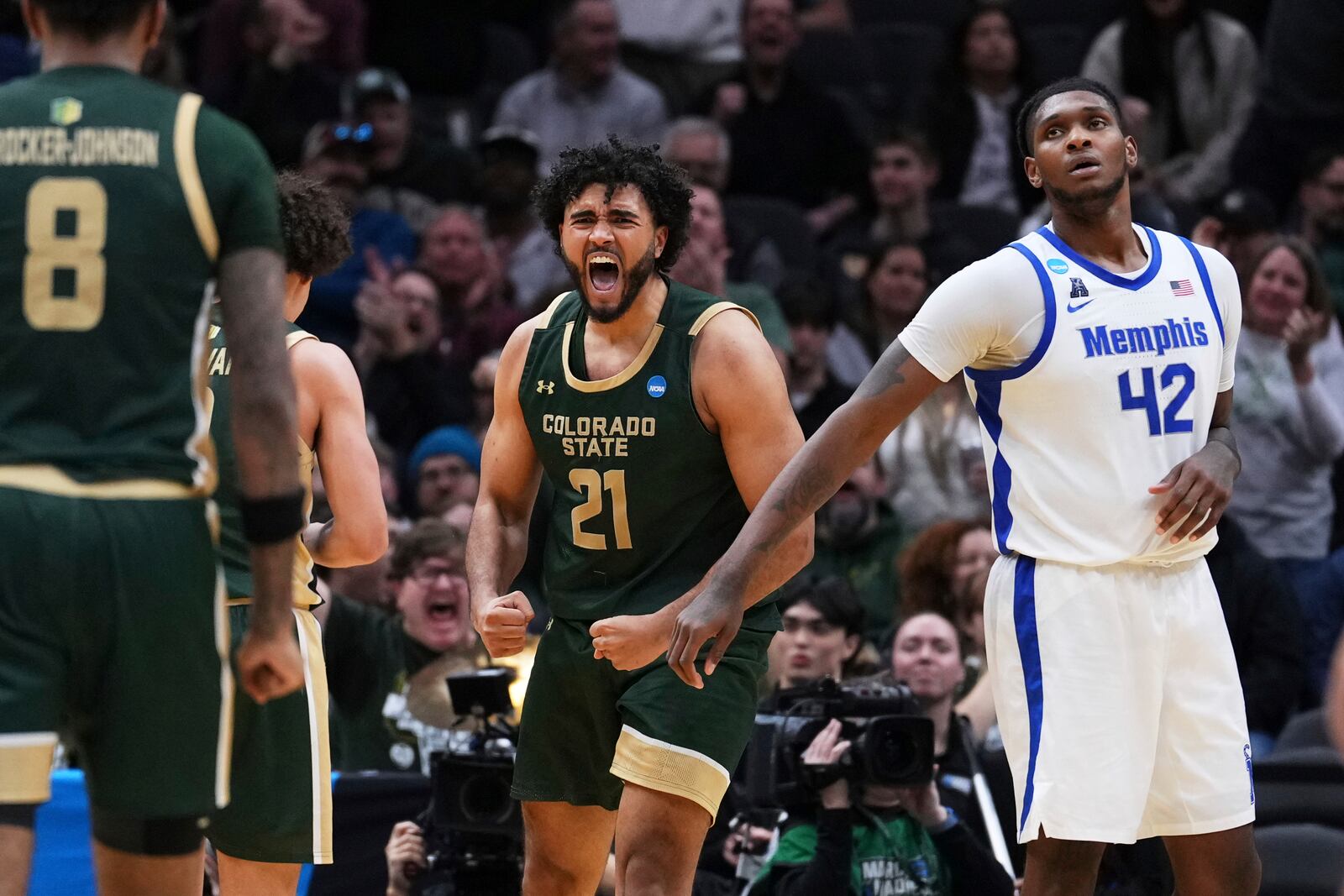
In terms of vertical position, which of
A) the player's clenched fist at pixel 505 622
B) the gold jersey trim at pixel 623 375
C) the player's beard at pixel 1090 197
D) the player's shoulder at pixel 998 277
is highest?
the player's beard at pixel 1090 197

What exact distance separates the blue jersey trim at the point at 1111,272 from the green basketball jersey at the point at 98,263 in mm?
2176

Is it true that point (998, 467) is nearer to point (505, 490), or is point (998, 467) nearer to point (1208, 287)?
point (1208, 287)

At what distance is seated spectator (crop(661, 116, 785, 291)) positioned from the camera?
11.0 metres

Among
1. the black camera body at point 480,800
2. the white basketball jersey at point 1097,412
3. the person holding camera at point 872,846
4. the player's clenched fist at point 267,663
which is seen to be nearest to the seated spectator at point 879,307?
the person holding camera at point 872,846

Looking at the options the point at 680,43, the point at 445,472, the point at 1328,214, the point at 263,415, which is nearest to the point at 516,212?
the point at 680,43

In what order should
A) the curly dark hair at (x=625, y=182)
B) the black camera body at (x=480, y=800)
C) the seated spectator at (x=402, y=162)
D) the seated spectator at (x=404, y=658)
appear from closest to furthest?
1. the curly dark hair at (x=625, y=182)
2. the black camera body at (x=480, y=800)
3. the seated spectator at (x=404, y=658)
4. the seated spectator at (x=402, y=162)

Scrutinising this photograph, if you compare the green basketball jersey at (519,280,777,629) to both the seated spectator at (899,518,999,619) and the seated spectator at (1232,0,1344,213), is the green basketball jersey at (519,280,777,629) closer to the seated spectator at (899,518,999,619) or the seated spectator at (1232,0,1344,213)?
the seated spectator at (899,518,999,619)

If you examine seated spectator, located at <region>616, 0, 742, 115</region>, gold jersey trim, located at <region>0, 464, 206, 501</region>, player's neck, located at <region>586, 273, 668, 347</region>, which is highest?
seated spectator, located at <region>616, 0, 742, 115</region>

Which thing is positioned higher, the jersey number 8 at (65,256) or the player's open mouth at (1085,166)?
the player's open mouth at (1085,166)

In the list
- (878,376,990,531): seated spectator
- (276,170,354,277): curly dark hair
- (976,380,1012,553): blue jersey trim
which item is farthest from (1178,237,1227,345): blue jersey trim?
(878,376,990,531): seated spectator

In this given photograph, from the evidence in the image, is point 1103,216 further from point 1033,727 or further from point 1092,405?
point 1033,727

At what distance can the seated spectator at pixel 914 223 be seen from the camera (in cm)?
1111

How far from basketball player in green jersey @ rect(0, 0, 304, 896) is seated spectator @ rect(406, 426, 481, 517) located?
558cm

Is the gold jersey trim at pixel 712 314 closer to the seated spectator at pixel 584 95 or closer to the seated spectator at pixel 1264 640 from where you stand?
the seated spectator at pixel 1264 640
